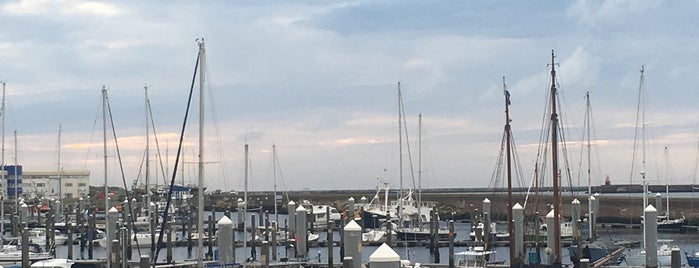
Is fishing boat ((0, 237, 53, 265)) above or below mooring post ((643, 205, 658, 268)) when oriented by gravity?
below

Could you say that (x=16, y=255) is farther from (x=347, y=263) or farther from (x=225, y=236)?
(x=347, y=263)

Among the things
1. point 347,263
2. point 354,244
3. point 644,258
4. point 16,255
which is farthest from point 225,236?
point 16,255

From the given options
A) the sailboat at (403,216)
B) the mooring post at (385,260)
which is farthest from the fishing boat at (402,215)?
the mooring post at (385,260)

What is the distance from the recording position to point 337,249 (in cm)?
8331

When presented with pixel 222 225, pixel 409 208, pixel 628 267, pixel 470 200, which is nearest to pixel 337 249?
pixel 409 208

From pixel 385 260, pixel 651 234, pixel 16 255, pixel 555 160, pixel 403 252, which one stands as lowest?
pixel 403 252

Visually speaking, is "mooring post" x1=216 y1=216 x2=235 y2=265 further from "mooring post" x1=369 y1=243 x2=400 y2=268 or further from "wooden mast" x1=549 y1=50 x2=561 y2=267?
"mooring post" x1=369 y1=243 x2=400 y2=268

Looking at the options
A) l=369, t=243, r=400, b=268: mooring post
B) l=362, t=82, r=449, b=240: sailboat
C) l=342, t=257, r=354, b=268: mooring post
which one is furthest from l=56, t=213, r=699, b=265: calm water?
l=369, t=243, r=400, b=268: mooring post

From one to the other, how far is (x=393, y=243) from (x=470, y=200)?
7323 centimetres

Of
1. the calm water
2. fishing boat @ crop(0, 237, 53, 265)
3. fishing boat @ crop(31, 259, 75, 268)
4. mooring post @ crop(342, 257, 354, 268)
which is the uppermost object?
mooring post @ crop(342, 257, 354, 268)

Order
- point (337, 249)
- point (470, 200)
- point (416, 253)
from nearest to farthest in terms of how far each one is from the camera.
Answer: point (416, 253) → point (337, 249) → point (470, 200)

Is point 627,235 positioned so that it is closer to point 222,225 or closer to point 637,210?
point 637,210

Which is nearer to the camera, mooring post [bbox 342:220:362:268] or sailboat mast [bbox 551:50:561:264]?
mooring post [bbox 342:220:362:268]

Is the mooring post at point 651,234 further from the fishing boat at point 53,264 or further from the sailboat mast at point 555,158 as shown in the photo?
the fishing boat at point 53,264
